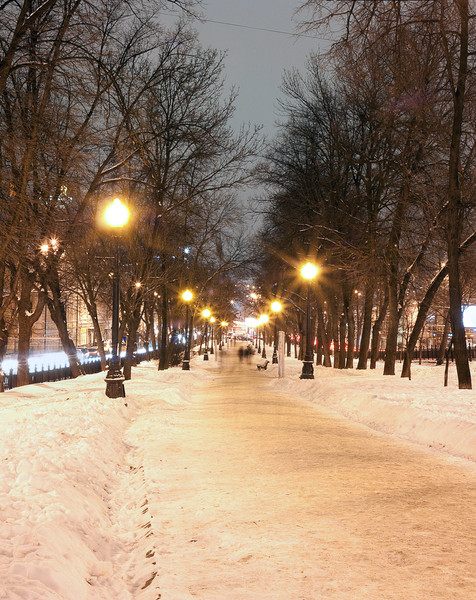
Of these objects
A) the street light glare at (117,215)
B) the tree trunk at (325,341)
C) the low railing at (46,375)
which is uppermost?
the street light glare at (117,215)

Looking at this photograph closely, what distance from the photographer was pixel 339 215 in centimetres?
3378

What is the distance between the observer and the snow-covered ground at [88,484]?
4.49 m

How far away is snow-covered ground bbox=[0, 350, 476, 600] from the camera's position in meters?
4.49

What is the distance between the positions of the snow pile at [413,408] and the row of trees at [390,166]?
227cm

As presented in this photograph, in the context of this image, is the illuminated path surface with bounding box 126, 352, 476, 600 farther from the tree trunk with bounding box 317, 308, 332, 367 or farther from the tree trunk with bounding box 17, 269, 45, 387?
the tree trunk with bounding box 317, 308, 332, 367

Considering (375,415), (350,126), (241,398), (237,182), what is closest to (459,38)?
(375,415)

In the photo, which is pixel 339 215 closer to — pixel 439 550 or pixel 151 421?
pixel 151 421

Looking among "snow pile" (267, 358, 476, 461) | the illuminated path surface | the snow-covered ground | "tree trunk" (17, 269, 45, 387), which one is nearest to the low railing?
"tree trunk" (17, 269, 45, 387)

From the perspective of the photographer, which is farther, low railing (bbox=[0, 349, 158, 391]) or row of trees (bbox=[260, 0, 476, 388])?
low railing (bbox=[0, 349, 158, 391])

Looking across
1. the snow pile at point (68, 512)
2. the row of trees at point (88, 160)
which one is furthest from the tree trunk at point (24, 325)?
the snow pile at point (68, 512)

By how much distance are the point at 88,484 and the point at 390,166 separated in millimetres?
23852

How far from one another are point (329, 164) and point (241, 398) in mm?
16696

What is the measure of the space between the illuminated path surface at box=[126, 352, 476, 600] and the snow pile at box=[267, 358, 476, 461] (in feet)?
2.27

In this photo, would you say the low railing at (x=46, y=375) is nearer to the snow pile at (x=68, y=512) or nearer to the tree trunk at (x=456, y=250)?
the snow pile at (x=68, y=512)
